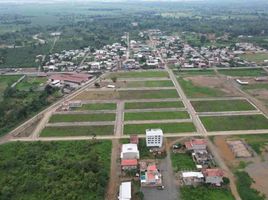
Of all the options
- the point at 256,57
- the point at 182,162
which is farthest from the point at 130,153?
the point at 256,57

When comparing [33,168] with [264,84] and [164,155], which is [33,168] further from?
[264,84]

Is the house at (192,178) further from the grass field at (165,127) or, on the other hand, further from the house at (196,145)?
the grass field at (165,127)

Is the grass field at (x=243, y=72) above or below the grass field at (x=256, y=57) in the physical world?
below

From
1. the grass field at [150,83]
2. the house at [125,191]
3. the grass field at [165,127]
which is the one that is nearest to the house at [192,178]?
the house at [125,191]

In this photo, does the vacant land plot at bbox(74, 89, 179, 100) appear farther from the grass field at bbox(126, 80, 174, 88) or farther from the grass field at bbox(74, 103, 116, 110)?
the grass field at bbox(126, 80, 174, 88)

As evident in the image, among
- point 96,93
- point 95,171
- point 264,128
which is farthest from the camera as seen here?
point 96,93

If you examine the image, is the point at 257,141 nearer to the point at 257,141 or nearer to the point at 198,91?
the point at 257,141

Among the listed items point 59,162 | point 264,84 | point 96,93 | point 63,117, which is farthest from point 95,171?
point 264,84
